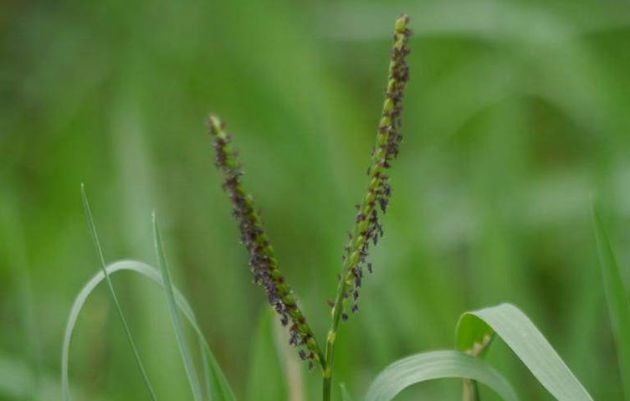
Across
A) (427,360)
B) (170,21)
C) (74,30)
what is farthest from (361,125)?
(427,360)

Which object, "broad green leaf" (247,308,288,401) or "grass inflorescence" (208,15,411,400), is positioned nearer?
"grass inflorescence" (208,15,411,400)

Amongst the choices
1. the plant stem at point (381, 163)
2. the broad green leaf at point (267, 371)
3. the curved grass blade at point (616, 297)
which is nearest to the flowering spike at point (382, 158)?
the plant stem at point (381, 163)

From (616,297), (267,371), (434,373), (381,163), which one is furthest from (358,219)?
(267,371)

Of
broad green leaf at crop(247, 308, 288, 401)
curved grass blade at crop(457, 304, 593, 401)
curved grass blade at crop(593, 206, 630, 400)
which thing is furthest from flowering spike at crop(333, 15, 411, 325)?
broad green leaf at crop(247, 308, 288, 401)

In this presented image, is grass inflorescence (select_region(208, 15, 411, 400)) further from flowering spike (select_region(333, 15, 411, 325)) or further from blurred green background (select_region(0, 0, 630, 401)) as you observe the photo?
blurred green background (select_region(0, 0, 630, 401))

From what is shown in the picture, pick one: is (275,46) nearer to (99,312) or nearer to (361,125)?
(361,125)

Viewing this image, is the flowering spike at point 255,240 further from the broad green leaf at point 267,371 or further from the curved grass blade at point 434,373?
the broad green leaf at point 267,371

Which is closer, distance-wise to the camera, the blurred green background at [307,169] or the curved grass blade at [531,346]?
the curved grass blade at [531,346]
